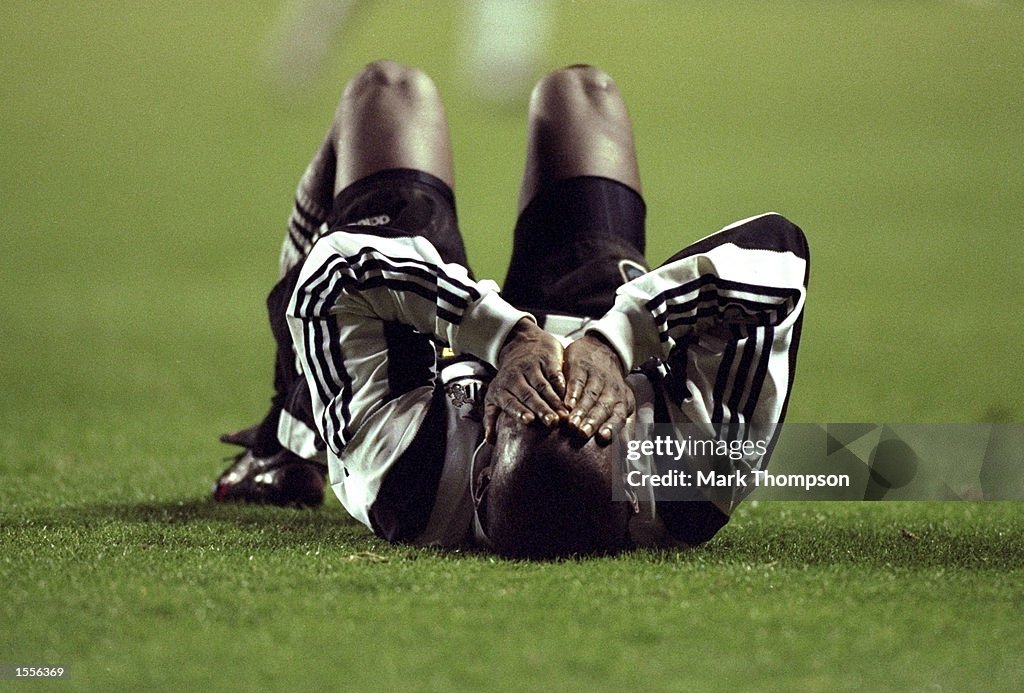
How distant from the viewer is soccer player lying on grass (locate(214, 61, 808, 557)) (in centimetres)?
147

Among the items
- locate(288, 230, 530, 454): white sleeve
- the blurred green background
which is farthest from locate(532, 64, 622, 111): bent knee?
the blurred green background

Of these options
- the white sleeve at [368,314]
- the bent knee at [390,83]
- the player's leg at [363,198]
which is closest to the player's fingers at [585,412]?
the white sleeve at [368,314]

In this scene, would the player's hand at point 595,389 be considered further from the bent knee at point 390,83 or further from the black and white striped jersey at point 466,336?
the bent knee at point 390,83

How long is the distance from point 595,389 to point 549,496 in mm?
111

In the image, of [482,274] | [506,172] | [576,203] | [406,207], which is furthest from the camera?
[506,172]

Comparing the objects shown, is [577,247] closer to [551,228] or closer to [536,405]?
[551,228]

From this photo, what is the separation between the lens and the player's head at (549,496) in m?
1.44

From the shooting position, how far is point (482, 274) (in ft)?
14.6

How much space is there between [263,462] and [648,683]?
3.16 ft

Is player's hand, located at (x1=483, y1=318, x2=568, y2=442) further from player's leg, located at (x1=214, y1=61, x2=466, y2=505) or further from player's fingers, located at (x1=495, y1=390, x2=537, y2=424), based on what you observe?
player's leg, located at (x1=214, y1=61, x2=466, y2=505)

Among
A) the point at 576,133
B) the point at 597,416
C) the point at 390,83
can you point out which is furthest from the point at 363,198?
the point at 597,416

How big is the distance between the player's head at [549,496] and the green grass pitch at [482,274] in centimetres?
4

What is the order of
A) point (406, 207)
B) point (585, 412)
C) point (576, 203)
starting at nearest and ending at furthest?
point (585, 412), point (406, 207), point (576, 203)

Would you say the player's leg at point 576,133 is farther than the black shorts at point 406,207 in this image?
Yes
